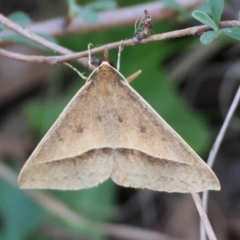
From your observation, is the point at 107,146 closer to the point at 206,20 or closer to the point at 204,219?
the point at 204,219

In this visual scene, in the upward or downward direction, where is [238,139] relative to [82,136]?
downward

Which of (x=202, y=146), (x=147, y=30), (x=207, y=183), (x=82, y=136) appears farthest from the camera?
(x=202, y=146)

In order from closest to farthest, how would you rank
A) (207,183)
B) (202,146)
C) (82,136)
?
(207,183) → (82,136) → (202,146)

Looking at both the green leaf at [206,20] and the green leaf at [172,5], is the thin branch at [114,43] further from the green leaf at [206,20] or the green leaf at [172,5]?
the green leaf at [172,5]

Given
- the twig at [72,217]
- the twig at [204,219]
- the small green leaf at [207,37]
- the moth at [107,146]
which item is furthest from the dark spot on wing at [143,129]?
the twig at [72,217]

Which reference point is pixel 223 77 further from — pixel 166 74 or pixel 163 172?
pixel 163 172

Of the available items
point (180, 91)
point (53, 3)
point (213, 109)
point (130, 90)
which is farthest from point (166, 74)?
point (130, 90)
